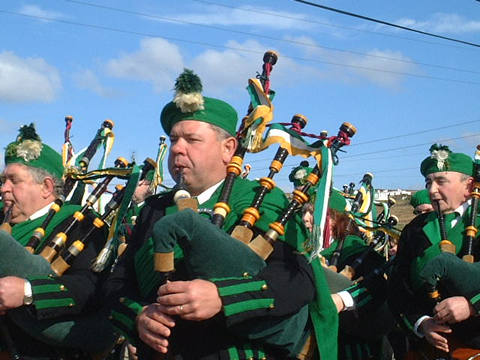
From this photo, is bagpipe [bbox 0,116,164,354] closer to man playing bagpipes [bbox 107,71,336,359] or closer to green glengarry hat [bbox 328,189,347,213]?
man playing bagpipes [bbox 107,71,336,359]

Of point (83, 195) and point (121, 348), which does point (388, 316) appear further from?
point (121, 348)

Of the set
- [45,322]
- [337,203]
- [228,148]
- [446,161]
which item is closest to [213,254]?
[228,148]

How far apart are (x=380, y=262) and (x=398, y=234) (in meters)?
0.25

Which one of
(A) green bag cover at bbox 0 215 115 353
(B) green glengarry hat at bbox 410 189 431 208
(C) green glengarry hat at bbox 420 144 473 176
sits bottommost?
(A) green bag cover at bbox 0 215 115 353

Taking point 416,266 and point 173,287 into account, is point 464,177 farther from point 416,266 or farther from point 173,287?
point 173,287

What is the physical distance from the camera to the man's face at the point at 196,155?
9.74 feet

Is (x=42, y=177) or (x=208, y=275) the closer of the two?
(x=208, y=275)

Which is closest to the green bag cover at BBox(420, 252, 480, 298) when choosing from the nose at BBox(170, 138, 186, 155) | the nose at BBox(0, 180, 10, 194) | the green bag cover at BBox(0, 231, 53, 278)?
the nose at BBox(170, 138, 186, 155)

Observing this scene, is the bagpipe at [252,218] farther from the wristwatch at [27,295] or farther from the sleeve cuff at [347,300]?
the sleeve cuff at [347,300]

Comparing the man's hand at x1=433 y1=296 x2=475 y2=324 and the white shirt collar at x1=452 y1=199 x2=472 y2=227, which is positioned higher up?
the white shirt collar at x1=452 y1=199 x2=472 y2=227

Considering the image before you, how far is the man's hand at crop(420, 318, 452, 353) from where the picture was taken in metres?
3.80

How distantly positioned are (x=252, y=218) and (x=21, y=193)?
160cm

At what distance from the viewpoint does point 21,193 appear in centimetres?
374

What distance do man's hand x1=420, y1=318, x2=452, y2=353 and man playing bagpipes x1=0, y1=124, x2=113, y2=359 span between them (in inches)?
70.8
